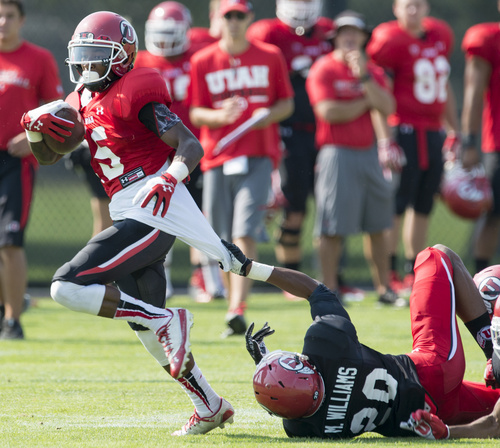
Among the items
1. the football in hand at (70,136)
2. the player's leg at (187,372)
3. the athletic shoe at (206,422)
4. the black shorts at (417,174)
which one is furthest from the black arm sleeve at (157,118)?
the black shorts at (417,174)

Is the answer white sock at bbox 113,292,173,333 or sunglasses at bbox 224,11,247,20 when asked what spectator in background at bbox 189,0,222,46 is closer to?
sunglasses at bbox 224,11,247,20

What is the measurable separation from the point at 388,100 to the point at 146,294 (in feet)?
14.6

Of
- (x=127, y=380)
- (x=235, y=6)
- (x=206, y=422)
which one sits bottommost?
(x=127, y=380)

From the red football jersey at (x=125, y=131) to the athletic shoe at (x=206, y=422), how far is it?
1.09 m

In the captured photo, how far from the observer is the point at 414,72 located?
29.3 feet

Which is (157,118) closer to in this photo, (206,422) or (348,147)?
(206,422)

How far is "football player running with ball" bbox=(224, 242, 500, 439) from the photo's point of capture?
146 inches

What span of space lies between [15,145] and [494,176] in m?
4.34

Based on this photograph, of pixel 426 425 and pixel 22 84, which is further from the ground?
pixel 22 84

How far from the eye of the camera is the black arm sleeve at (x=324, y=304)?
4027mm

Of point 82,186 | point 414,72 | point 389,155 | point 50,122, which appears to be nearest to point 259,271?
point 50,122

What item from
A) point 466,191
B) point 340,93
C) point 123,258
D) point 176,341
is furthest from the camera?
point 466,191

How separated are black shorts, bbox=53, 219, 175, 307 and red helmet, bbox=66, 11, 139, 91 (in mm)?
691

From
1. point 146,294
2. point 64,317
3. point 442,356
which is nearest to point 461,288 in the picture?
point 442,356
